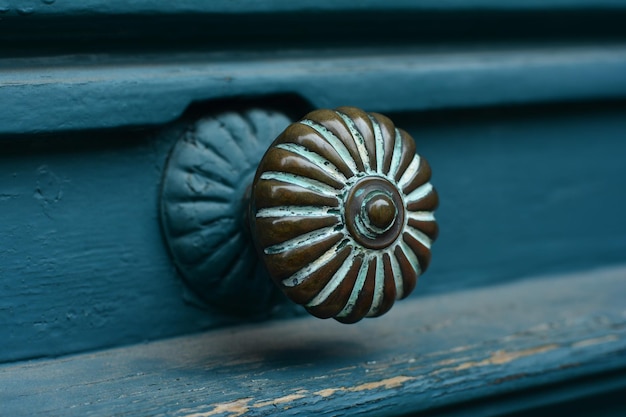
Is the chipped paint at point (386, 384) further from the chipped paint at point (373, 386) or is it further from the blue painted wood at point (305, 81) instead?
the blue painted wood at point (305, 81)

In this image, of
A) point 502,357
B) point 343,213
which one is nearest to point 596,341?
point 502,357

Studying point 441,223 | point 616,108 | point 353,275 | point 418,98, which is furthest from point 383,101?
point 616,108

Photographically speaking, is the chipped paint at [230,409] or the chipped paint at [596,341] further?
the chipped paint at [596,341]

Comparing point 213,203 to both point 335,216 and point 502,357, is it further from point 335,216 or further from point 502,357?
point 502,357

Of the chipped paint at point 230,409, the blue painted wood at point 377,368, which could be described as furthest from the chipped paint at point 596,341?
the chipped paint at point 230,409

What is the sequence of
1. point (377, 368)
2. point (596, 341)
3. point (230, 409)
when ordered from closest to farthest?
point (230, 409) < point (377, 368) < point (596, 341)

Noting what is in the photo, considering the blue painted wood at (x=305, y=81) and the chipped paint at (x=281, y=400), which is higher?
the blue painted wood at (x=305, y=81)
